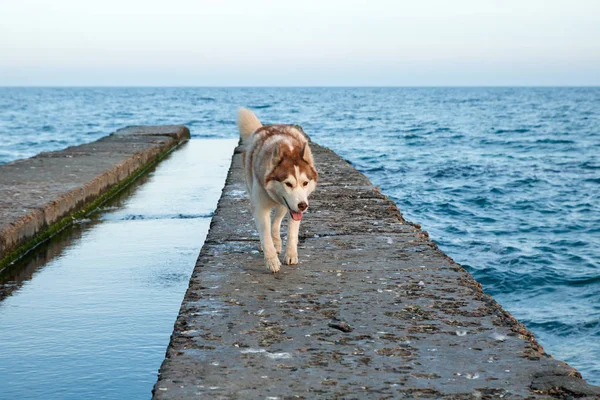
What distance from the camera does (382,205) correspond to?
6164mm

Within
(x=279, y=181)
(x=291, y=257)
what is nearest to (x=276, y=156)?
(x=279, y=181)

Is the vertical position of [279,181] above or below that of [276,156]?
below

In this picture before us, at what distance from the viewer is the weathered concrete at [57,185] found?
18.0 ft

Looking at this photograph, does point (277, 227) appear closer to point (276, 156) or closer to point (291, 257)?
point (291, 257)

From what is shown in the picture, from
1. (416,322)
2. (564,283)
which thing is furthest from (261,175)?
(564,283)

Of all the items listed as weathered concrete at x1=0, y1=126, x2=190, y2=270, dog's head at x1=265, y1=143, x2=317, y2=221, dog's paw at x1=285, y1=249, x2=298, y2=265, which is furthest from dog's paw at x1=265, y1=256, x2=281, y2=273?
weathered concrete at x1=0, y1=126, x2=190, y2=270

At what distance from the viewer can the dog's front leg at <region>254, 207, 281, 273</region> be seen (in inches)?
161

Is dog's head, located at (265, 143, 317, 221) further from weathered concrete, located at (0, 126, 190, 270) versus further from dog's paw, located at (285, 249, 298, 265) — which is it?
weathered concrete, located at (0, 126, 190, 270)

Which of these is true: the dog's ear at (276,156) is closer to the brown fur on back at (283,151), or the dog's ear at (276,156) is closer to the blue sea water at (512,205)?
the brown fur on back at (283,151)

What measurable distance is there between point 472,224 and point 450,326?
8590mm

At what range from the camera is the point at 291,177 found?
13.1ft

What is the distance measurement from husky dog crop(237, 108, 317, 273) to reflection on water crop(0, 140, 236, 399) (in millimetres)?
636

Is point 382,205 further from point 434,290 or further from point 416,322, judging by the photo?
point 416,322

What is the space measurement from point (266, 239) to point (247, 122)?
1.44 m
